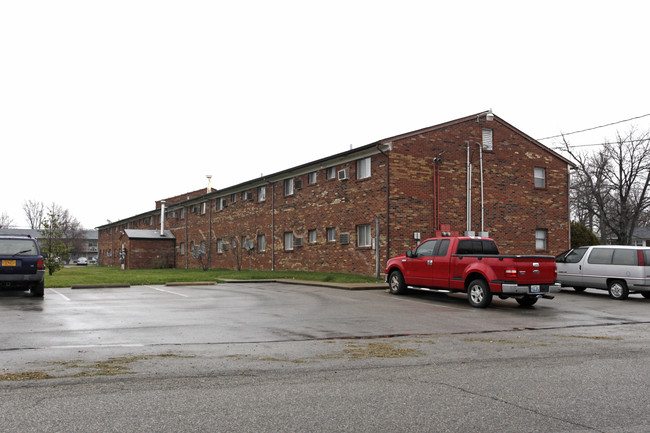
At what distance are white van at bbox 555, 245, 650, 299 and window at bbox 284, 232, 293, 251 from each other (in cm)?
1489

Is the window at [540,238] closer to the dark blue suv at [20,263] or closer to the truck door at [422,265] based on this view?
the truck door at [422,265]

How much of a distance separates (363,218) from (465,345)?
639 inches

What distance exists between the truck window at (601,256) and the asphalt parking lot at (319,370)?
5.04 meters

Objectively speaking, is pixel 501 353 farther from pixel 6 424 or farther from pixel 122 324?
pixel 122 324

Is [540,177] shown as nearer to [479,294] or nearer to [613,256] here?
[613,256]

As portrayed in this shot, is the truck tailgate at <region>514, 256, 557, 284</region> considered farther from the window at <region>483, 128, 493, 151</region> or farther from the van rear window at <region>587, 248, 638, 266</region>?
the window at <region>483, 128, 493, 151</region>

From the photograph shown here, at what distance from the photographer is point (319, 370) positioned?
21.3ft

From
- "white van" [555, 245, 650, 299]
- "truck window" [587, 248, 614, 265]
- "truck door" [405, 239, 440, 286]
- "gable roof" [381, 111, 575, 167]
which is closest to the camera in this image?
"truck door" [405, 239, 440, 286]

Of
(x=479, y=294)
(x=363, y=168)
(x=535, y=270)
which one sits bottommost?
(x=479, y=294)

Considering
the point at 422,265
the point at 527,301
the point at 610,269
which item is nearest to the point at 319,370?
the point at 527,301

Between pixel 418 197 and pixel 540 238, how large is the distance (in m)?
7.20

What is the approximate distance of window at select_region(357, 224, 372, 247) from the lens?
80.7 ft

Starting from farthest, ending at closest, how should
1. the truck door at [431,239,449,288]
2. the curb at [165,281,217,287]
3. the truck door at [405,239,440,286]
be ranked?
the curb at [165,281,217,287]
the truck door at [405,239,440,286]
the truck door at [431,239,449,288]

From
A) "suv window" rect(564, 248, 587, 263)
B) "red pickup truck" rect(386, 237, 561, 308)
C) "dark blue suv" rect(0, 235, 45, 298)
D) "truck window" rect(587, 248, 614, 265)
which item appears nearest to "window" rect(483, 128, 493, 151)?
"suv window" rect(564, 248, 587, 263)
